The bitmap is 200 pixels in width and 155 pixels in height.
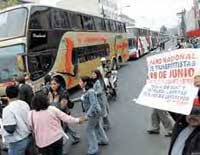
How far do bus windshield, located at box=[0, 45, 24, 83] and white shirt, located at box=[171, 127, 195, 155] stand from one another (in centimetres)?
1126

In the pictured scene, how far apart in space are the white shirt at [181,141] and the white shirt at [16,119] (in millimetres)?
3067

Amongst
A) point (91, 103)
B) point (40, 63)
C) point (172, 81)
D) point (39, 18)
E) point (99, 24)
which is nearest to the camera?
point (172, 81)

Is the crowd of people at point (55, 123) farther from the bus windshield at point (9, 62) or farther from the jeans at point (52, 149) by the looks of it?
the bus windshield at point (9, 62)

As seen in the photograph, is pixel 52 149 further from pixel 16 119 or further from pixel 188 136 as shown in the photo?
pixel 188 136

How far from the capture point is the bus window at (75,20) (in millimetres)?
19344

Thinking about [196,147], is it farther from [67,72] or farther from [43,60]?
[67,72]

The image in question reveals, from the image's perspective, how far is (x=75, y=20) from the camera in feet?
65.0

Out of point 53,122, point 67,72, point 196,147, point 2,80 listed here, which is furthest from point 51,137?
point 67,72

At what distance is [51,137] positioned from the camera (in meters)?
6.24

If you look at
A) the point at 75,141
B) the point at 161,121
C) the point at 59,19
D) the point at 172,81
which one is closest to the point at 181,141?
the point at 172,81

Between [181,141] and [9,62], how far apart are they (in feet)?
38.1

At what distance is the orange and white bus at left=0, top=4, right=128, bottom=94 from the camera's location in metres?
14.7

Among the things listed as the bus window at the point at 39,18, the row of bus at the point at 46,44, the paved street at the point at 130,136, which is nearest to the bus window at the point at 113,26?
the row of bus at the point at 46,44

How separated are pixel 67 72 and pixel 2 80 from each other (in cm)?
365
